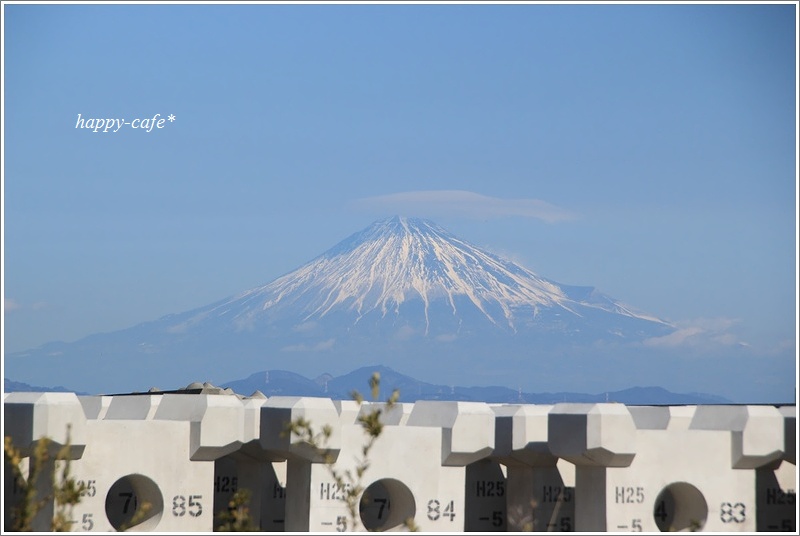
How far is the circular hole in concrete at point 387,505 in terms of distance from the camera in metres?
23.5

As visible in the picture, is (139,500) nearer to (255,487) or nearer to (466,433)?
(255,487)

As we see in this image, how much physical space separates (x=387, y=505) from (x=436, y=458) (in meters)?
2.58

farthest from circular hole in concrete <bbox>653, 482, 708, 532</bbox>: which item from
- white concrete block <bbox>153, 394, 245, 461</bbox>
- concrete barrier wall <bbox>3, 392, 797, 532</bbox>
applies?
white concrete block <bbox>153, 394, 245, 461</bbox>

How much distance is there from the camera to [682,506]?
2377cm

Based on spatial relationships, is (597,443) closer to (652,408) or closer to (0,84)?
(652,408)

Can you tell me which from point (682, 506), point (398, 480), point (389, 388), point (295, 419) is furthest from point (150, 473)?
point (389, 388)

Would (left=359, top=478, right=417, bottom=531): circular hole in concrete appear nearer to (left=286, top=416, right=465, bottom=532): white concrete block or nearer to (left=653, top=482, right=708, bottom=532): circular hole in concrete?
(left=286, top=416, right=465, bottom=532): white concrete block

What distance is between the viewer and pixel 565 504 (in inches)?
1008

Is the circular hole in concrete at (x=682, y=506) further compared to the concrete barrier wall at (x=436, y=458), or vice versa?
the circular hole in concrete at (x=682, y=506)

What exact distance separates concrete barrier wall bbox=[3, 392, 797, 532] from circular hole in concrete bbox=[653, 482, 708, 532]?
0.04m

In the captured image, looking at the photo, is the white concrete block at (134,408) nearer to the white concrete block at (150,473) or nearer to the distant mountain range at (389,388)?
the white concrete block at (150,473)

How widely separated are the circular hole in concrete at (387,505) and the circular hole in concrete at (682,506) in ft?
16.1

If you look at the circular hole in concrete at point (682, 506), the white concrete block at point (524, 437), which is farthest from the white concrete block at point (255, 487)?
the circular hole in concrete at point (682, 506)

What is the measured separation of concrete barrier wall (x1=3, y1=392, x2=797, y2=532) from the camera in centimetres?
2203
